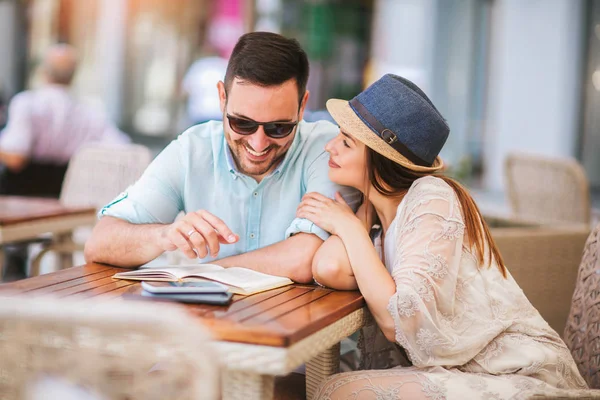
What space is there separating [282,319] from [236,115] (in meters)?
0.92

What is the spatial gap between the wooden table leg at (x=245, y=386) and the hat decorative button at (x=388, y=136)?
0.90m

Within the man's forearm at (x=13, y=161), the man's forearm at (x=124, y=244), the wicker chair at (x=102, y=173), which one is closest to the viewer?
the man's forearm at (x=124, y=244)

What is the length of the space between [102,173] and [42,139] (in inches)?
48.3

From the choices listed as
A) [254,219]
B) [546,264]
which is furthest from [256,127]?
[546,264]

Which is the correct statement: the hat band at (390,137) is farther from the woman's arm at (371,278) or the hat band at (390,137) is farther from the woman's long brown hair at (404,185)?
the woman's arm at (371,278)

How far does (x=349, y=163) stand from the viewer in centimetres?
237

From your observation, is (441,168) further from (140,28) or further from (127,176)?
(140,28)

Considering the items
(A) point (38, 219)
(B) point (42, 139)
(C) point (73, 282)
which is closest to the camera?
(C) point (73, 282)

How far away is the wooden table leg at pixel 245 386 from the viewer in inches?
65.2

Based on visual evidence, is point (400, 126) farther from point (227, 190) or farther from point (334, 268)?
point (227, 190)

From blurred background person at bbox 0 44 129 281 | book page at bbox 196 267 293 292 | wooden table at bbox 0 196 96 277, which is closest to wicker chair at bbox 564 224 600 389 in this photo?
book page at bbox 196 267 293 292

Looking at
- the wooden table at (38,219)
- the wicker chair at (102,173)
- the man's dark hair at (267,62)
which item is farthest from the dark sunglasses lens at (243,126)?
the wicker chair at (102,173)

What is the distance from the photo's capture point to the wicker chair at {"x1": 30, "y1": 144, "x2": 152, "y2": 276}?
480 cm

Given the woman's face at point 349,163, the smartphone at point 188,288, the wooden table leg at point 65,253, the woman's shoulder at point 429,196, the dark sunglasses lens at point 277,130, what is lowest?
the wooden table leg at point 65,253
